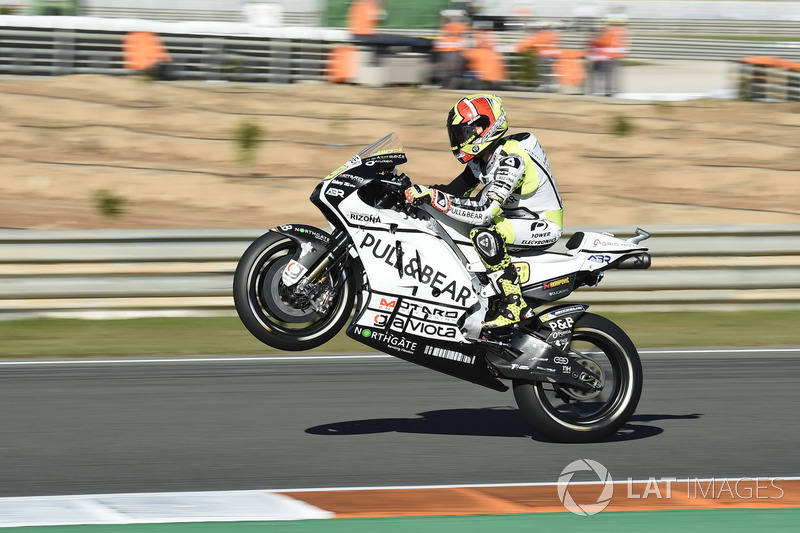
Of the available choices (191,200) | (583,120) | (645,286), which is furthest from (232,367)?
(583,120)

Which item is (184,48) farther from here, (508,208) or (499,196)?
(499,196)

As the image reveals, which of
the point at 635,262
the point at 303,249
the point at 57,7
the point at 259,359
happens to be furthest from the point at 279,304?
the point at 57,7

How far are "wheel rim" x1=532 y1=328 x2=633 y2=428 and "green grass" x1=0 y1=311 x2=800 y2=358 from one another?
3164mm

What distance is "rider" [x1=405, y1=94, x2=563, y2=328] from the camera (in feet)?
19.1

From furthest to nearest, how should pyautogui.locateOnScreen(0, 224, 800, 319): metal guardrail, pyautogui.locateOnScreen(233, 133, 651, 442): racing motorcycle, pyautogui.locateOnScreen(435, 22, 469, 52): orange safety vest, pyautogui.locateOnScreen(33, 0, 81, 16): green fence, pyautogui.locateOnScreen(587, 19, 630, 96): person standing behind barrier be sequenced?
pyautogui.locateOnScreen(33, 0, 81, 16): green fence
pyautogui.locateOnScreen(587, 19, 630, 96): person standing behind barrier
pyautogui.locateOnScreen(435, 22, 469, 52): orange safety vest
pyautogui.locateOnScreen(0, 224, 800, 319): metal guardrail
pyautogui.locateOnScreen(233, 133, 651, 442): racing motorcycle

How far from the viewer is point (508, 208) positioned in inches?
240

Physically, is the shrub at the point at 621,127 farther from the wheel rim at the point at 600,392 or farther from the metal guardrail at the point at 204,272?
the wheel rim at the point at 600,392

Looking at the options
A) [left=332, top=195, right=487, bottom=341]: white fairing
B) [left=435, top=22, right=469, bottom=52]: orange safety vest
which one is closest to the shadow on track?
[left=332, top=195, right=487, bottom=341]: white fairing

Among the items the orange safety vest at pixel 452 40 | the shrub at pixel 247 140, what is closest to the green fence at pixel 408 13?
the orange safety vest at pixel 452 40

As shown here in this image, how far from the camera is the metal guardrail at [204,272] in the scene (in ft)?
31.3

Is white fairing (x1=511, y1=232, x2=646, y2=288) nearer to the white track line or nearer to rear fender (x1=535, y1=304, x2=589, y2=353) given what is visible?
rear fender (x1=535, y1=304, x2=589, y2=353)

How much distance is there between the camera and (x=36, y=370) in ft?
25.9

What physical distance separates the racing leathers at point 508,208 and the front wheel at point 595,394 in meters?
0.40

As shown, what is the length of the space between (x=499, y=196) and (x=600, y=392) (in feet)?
4.16
